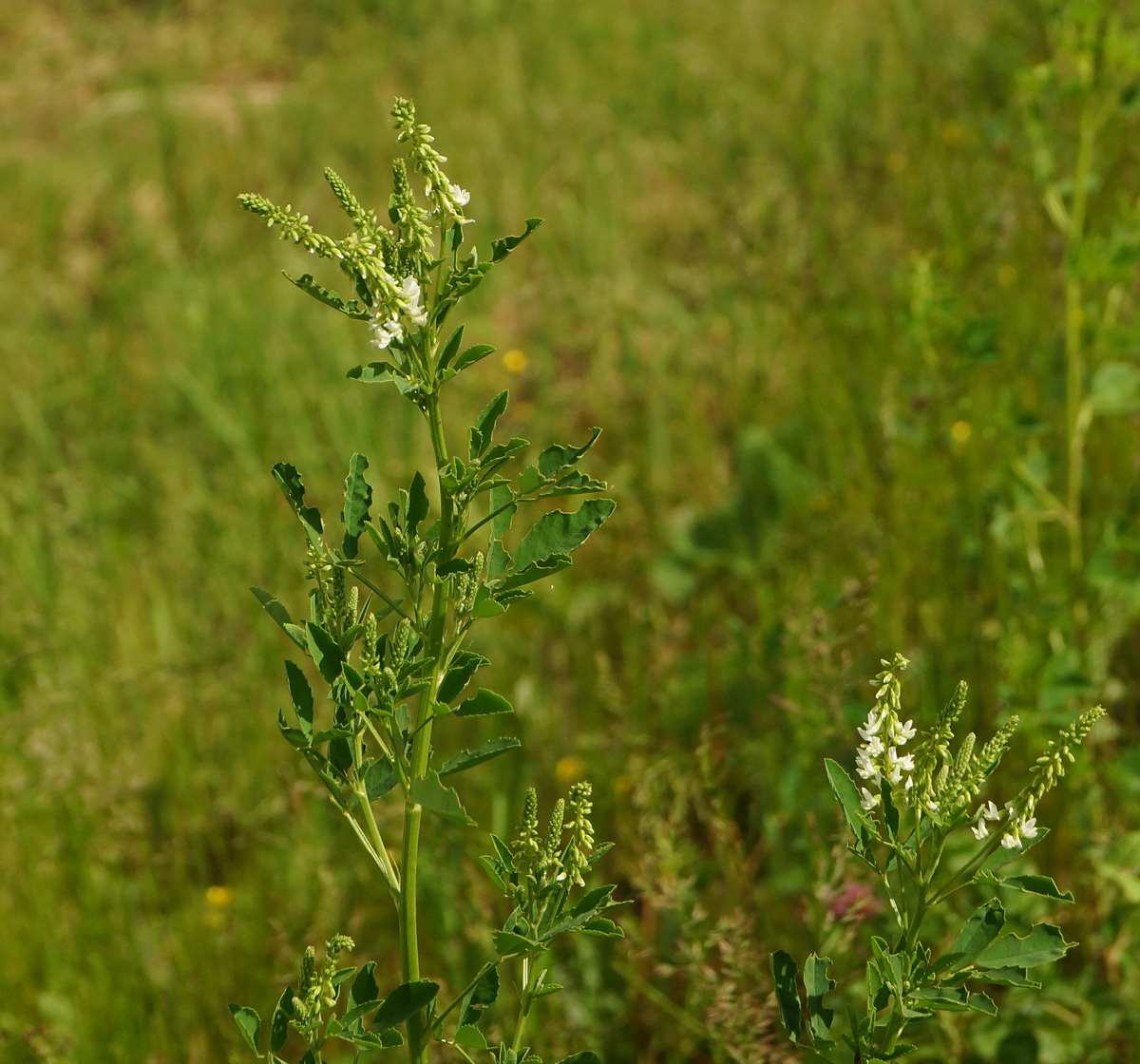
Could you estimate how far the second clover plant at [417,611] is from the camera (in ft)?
3.29

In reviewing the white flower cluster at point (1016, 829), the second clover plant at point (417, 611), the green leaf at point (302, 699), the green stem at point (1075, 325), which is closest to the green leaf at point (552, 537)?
the second clover plant at point (417, 611)

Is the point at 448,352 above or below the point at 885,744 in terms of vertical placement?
above

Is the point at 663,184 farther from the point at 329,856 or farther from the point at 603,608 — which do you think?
the point at 329,856

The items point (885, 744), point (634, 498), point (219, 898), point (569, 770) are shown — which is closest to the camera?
point (885, 744)

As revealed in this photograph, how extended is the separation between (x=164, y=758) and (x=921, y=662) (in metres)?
1.62

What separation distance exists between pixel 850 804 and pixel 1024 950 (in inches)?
7.2

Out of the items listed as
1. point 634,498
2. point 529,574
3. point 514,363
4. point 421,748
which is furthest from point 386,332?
point 514,363

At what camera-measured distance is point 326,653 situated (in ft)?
3.40

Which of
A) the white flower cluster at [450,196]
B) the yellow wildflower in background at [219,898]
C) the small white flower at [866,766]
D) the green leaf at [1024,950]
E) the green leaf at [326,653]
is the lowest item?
the yellow wildflower in background at [219,898]

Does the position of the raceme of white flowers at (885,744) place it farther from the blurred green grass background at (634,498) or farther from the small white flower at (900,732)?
the blurred green grass background at (634,498)

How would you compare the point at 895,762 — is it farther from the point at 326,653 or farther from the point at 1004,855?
the point at 326,653

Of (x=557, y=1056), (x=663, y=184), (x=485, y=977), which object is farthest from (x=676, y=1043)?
(x=663, y=184)

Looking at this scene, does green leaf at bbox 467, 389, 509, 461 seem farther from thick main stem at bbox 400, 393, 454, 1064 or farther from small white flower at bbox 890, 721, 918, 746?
small white flower at bbox 890, 721, 918, 746

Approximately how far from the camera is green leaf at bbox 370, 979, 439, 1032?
3.39 feet
